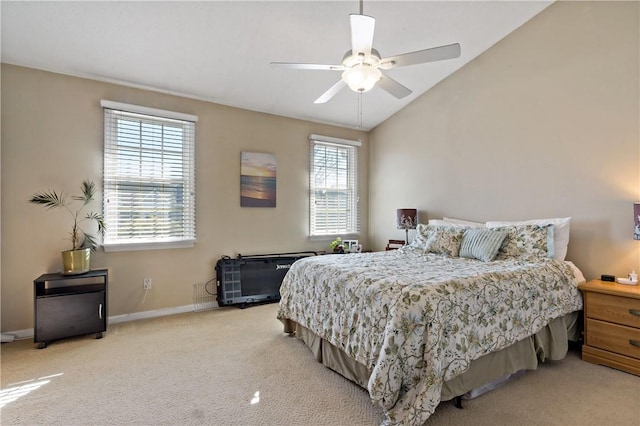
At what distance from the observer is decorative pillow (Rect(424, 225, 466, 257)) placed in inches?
124

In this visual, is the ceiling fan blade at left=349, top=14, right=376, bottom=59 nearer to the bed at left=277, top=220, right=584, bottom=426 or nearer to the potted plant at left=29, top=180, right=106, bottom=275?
the bed at left=277, top=220, right=584, bottom=426

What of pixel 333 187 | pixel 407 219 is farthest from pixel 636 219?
pixel 333 187

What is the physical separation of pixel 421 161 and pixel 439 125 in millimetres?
526

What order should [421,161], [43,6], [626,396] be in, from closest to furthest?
[626,396], [43,6], [421,161]

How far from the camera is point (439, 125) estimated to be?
4086mm

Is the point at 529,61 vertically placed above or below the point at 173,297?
above

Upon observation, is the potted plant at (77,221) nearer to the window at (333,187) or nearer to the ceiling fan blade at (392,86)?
the window at (333,187)

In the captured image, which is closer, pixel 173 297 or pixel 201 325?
pixel 201 325

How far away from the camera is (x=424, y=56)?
211cm

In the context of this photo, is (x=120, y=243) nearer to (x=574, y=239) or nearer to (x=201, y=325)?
(x=201, y=325)

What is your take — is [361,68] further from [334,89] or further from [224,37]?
[224,37]

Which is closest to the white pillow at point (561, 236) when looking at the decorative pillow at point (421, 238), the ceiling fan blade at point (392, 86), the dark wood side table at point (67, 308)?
the decorative pillow at point (421, 238)

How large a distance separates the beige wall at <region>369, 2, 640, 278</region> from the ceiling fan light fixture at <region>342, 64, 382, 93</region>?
1995mm

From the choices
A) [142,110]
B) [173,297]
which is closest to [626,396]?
[173,297]
